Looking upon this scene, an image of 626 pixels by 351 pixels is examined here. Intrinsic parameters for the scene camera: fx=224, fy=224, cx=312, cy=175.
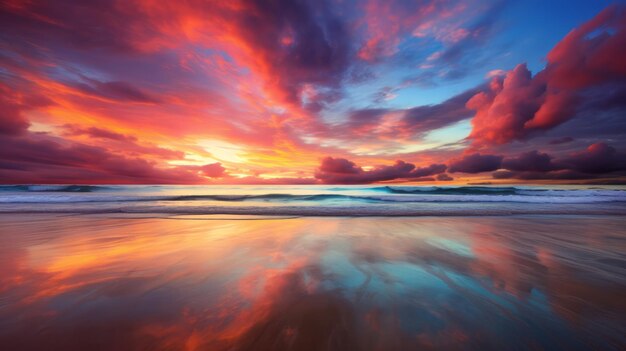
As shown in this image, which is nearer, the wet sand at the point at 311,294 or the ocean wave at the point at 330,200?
the wet sand at the point at 311,294

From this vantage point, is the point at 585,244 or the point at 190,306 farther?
the point at 585,244

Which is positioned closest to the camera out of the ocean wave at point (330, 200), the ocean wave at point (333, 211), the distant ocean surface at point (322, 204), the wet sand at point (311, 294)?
the wet sand at point (311, 294)

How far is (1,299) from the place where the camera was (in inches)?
92.4

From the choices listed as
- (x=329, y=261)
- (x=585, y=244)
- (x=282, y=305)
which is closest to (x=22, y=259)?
(x=282, y=305)

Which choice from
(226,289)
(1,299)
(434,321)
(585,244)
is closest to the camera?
(434,321)

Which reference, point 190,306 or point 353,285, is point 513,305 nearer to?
point 353,285

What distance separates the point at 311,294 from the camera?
2.46m

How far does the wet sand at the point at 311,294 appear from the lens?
173cm

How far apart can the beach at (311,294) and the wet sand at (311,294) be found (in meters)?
0.01

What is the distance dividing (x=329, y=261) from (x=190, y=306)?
79.2 inches

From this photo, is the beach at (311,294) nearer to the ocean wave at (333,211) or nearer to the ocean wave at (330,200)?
the ocean wave at (333,211)

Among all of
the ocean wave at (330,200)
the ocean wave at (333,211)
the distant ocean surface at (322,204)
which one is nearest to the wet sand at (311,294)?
the ocean wave at (333,211)

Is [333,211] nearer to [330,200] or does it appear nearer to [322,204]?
[322,204]

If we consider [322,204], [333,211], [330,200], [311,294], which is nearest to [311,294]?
[311,294]
